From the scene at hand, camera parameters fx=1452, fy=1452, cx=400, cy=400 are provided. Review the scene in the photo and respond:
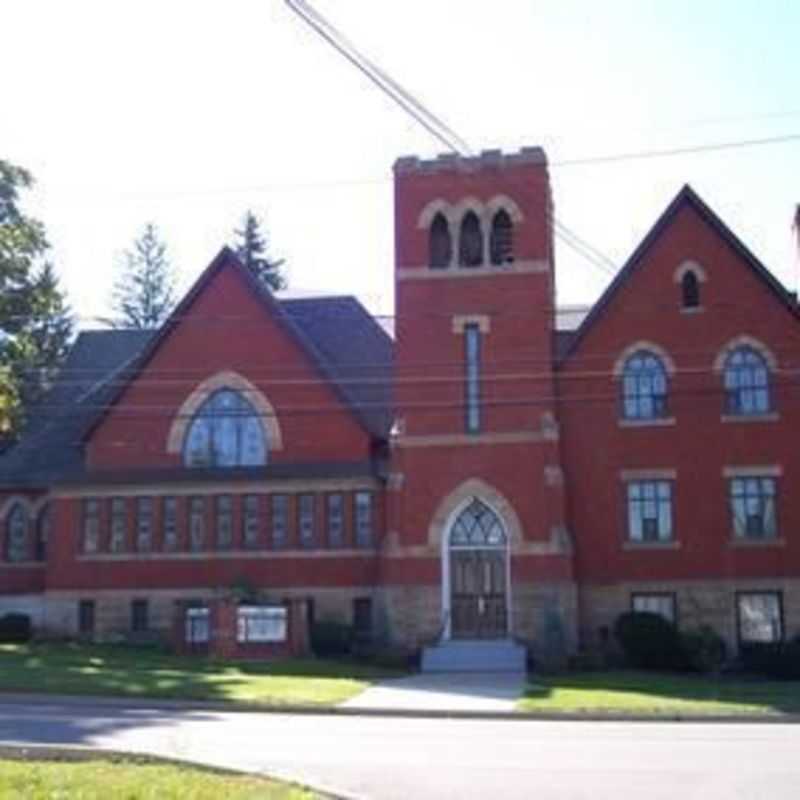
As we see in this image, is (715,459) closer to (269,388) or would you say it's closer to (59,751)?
(269,388)

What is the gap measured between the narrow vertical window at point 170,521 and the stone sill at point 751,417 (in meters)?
16.1

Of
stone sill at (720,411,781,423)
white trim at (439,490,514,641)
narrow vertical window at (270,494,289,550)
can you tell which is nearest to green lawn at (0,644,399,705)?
white trim at (439,490,514,641)

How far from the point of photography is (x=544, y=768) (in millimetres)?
16094

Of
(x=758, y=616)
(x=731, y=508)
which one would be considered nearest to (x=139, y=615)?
(x=731, y=508)

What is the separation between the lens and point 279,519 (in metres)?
42.4

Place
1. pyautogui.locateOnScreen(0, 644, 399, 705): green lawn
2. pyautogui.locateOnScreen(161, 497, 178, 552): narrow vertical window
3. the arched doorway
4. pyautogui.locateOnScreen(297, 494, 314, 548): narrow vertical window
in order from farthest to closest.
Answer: pyautogui.locateOnScreen(161, 497, 178, 552): narrow vertical window → pyautogui.locateOnScreen(297, 494, 314, 548): narrow vertical window → the arched doorway → pyautogui.locateOnScreen(0, 644, 399, 705): green lawn

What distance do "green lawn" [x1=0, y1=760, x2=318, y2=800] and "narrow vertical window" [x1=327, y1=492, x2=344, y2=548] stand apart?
27.3 meters

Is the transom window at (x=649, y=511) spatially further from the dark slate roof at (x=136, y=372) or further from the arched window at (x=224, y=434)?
the arched window at (x=224, y=434)

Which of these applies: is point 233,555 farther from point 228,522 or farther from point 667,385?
point 667,385

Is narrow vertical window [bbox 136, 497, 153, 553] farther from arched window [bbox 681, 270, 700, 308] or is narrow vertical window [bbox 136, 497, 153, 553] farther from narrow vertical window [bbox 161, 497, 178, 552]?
arched window [bbox 681, 270, 700, 308]

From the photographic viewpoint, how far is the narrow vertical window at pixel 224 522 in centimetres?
4272

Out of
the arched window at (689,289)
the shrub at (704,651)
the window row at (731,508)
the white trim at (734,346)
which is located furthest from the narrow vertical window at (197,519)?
the white trim at (734,346)

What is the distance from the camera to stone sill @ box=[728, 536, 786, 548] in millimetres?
39281

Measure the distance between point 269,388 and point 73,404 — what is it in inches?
362
